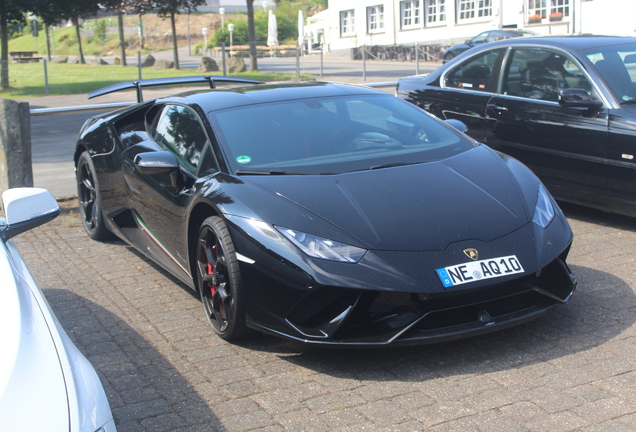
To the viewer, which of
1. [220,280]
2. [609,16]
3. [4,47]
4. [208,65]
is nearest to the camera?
[220,280]

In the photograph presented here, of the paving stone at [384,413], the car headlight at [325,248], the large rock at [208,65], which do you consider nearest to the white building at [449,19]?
the large rock at [208,65]

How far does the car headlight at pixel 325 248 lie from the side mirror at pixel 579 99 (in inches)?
126

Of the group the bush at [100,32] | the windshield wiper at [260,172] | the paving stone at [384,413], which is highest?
the bush at [100,32]

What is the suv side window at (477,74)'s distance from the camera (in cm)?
692

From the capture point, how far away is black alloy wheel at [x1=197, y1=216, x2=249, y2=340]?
3.74 meters

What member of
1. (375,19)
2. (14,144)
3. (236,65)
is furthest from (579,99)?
(375,19)

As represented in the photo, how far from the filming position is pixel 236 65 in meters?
28.6

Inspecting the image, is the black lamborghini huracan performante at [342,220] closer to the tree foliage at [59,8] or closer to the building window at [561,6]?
the tree foliage at [59,8]

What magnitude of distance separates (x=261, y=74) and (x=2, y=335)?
1038 inches

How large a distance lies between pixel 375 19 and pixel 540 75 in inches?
1803

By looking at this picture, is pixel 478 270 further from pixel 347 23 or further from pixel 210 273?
pixel 347 23

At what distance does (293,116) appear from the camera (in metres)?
4.60

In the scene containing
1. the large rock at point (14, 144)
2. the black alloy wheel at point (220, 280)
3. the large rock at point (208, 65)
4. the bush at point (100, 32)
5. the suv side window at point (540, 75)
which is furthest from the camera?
the bush at point (100, 32)

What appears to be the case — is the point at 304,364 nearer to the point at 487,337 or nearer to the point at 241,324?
the point at 241,324
